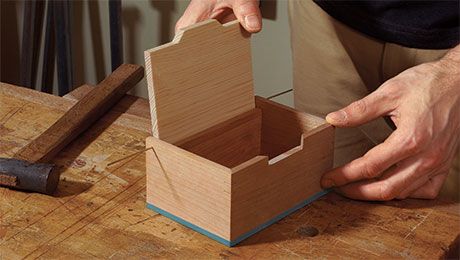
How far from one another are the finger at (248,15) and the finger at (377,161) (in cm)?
25

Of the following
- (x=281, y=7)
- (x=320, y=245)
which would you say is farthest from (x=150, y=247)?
(x=281, y=7)

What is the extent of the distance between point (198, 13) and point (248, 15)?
0.64 ft

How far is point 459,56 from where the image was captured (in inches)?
51.3

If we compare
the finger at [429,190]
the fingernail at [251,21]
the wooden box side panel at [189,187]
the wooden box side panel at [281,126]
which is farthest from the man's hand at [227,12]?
the finger at [429,190]

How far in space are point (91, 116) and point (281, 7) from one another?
103 centimetres

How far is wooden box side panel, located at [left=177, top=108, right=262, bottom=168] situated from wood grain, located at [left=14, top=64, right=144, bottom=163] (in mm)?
261

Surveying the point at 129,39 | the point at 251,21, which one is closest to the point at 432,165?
the point at 251,21

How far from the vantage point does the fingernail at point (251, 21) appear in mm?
1255

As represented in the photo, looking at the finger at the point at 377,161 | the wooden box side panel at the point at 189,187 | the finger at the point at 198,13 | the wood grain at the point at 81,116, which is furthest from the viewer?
the finger at the point at 198,13

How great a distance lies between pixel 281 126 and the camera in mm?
1311

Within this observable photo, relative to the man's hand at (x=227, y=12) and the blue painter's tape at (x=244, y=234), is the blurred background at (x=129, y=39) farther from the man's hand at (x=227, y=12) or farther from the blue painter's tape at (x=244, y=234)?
the blue painter's tape at (x=244, y=234)

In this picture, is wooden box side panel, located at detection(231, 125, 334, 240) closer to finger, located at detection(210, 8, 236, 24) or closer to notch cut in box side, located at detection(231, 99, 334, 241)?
notch cut in box side, located at detection(231, 99, 334, 241)

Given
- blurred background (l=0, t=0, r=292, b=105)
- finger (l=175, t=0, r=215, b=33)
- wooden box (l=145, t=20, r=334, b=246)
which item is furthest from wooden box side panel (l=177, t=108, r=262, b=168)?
blurred background (l=0, t=0, r=292, b=105)

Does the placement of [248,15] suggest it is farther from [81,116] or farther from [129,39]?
[129,39]
